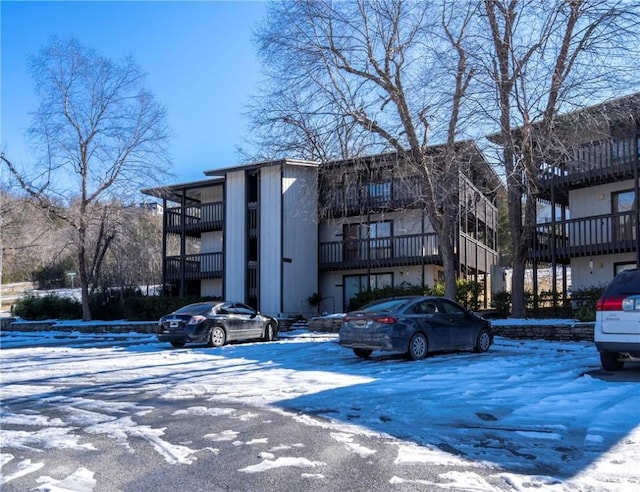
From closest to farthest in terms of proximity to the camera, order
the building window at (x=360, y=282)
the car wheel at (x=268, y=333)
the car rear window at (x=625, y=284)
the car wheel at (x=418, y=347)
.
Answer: the car rear window at (x=625, y=284)
the car wheel at (x=418, y=347)
the car wheel at (x=268, y=333)
the building window at (x=360, y=282)

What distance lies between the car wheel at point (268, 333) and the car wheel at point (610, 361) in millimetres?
10954

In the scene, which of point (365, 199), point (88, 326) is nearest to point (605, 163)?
point (365, 199)

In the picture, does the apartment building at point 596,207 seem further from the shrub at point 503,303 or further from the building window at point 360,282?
the building window at point 360,282

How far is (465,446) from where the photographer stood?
5.82 m

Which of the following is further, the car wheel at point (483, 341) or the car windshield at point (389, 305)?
the car wheel at point (483, 341)

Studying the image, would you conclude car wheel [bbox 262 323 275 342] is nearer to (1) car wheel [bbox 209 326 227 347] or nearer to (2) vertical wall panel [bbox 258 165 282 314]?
(1) car wheel [bbox 209 326 227 347]

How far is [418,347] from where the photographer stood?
12.7 m

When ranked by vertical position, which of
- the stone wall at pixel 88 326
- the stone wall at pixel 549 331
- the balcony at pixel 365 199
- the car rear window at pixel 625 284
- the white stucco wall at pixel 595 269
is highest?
the balcony at pixel 365 199

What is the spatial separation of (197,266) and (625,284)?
25.0m

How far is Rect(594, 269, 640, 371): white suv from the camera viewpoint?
373 inches

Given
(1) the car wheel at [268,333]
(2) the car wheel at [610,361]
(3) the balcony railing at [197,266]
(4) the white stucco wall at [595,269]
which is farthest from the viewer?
→ (3) the balcony railing at [197,266]

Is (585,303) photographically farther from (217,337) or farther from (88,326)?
(88,326)

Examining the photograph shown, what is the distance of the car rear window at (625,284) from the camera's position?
31.7ft

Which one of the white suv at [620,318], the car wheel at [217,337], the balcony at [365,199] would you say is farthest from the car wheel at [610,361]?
the balcony at [365,199]
